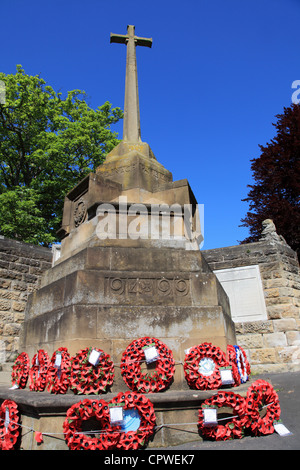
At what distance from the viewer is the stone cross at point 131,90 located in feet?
21.5

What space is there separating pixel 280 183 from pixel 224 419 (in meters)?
14.9

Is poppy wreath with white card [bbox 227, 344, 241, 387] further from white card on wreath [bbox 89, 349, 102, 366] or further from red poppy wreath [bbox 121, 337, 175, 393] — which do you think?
white card on wreath [bbox 89, 349, 102, 366]

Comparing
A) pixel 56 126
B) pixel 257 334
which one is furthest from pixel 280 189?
pixel 56 126

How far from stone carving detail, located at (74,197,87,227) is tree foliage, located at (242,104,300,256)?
1110 cm

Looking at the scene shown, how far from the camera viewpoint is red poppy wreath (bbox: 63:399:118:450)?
282 cm

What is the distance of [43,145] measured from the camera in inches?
677

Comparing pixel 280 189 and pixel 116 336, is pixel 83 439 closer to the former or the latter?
pixel 116 336

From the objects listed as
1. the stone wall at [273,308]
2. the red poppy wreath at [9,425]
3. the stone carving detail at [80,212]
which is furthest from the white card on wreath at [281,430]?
Answer: the stone wall at [273,308]

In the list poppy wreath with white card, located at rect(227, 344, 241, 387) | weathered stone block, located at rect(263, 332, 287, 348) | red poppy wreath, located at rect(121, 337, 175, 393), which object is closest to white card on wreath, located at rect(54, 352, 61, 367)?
red poppy wreath, located at rect(121, 337, 175, 393)

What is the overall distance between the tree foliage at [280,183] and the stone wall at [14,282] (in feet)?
33.2

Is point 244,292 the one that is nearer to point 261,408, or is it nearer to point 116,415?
point 261,408

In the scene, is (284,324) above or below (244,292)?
below

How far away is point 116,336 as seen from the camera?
3.92 metres

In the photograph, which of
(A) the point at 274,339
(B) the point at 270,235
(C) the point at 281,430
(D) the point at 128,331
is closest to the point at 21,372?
(D) the point at 128,331
